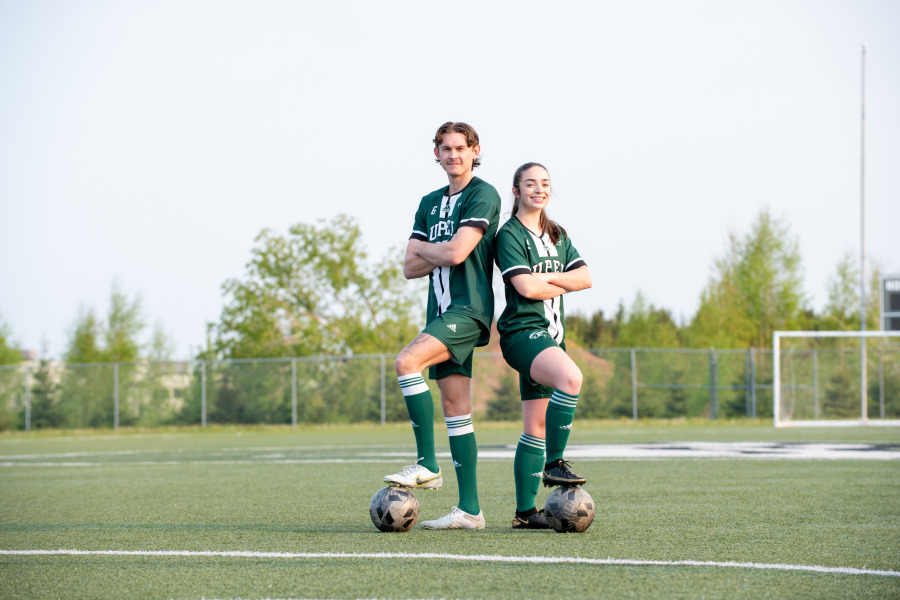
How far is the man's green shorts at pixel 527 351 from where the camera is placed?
4.88 metres

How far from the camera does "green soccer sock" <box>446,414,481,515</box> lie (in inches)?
195

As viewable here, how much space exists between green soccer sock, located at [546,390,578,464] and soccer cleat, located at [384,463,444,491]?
2.05ft

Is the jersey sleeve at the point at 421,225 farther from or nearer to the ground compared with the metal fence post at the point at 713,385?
farther from the ground

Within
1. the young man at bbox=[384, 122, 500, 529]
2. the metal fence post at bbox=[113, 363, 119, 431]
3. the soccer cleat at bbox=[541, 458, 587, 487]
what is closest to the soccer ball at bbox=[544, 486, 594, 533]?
the soccer cleat at bbox=[541, 458, 587, 487]

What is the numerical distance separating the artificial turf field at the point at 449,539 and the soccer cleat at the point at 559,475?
27cm

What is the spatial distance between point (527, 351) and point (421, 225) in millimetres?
955

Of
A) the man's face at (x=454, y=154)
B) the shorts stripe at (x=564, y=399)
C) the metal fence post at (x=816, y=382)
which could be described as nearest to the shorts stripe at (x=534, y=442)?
the shorts stripe at (x=564, y=399)

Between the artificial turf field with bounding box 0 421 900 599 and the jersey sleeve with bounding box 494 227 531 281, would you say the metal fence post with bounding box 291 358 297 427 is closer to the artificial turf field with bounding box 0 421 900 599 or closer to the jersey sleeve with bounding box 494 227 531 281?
the artificial turf field with bounding box 0 421 900 599

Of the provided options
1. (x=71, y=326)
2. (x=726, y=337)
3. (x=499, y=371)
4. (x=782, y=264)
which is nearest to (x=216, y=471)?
(x=499, y=371)

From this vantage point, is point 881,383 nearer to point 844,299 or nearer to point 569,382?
point 844,299

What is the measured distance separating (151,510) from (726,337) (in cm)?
2920

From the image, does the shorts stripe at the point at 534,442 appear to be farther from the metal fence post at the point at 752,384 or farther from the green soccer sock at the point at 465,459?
the metal fence post at the point at 752,384

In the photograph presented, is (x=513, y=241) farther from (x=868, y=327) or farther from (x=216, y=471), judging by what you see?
(x=868, y=327)

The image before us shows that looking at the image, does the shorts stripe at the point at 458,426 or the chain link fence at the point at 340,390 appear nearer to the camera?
the shorts stripe at the point at 458,426
